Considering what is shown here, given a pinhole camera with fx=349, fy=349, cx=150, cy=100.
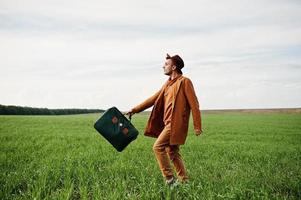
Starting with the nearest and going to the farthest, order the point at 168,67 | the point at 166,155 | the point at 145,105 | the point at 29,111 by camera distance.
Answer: the point at 166,155 → the point at 168,67 → the point at 145,105 → the point at 29,111

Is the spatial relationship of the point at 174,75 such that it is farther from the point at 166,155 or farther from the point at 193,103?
the point at 166,155

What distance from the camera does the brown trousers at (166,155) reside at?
20.1 ft

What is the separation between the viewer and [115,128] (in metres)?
6.41

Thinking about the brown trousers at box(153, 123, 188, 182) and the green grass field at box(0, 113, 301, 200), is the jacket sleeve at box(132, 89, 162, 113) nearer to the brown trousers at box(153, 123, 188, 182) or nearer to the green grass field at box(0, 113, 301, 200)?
the brown trousers at box(153, 123, 188, 182)

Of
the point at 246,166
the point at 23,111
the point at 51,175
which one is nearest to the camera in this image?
the point at 51,175

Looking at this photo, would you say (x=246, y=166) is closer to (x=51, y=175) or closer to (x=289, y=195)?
(x=289, y=195)

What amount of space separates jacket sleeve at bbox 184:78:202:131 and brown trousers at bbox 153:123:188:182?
49 cm

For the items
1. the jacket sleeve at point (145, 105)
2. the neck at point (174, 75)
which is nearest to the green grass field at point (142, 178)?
the jacket sleeve at point (145, 105)

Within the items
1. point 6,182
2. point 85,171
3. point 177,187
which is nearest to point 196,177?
point 177,187

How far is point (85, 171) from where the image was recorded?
7230mm

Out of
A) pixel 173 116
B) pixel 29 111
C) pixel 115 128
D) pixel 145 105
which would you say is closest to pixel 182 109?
pixel 173 116

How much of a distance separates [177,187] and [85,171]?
2.29m

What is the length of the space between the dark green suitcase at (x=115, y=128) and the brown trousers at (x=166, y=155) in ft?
1.97

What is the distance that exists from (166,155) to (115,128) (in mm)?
1056
